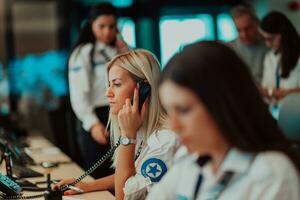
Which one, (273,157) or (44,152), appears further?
(44,152)

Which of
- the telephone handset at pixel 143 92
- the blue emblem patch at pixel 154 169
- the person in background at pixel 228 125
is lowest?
the blue emblem patch at pixel 154 169

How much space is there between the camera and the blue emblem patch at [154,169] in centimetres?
233

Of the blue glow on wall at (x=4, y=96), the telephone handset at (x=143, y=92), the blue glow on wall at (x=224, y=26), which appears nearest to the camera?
the telephone handset at (x=143, y=92)

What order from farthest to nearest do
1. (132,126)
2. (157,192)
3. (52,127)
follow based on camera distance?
(52,127)
(132,126)
(157,192)

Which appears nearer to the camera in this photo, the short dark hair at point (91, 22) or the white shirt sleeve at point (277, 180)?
the white shirt sleeve at point (277, 180)

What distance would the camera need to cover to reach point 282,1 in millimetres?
6070

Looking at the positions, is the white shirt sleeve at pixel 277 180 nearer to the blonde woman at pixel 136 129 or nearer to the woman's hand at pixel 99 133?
the blonde woman at pixel 136 129

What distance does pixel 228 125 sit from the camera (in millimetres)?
1476

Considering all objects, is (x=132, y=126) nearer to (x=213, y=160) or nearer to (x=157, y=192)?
(x=157, y=192)

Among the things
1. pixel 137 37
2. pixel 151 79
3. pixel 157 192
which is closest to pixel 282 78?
pixel 151 79

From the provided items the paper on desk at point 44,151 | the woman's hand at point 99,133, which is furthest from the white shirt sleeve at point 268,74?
the paper on desk at point 44,151

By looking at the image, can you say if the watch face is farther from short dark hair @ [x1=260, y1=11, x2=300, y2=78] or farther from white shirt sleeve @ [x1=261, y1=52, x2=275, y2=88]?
white shirt sleeve @ [x1=261, y1=52, x2=275, y2=88]

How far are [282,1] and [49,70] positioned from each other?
11.0ft

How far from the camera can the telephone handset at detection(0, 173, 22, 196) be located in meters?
2.59
